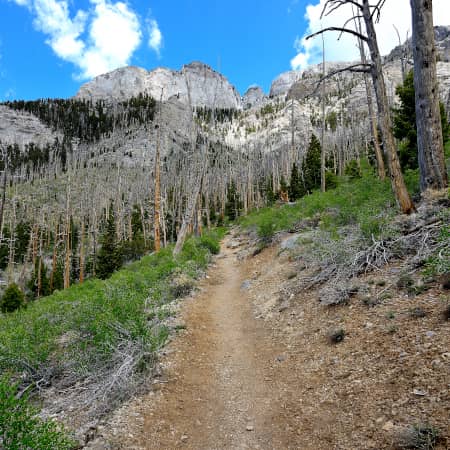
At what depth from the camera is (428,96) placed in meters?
6.52

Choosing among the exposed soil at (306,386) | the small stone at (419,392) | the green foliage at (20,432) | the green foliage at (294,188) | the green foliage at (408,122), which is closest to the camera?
the green foliage at (20,432)

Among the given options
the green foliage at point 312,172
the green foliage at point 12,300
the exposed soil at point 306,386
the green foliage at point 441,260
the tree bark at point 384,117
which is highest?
the green foliage at point 312,172

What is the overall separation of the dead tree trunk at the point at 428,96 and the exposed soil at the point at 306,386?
112 inches

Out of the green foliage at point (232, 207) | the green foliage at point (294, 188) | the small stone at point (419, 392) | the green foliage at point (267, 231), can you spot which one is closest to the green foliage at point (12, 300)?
the green foliage at point (267, 231)

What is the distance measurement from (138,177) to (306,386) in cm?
7305

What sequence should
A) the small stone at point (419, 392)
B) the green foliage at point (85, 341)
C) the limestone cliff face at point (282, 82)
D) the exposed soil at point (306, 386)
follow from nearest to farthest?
the small stone at point (419, 392) → the exposed soil at point (306, 386) → the green foliage at point (85, 341) → the limestone cliff face at point (282, 82)

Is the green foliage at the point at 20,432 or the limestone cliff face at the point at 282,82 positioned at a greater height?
the limestone cliff face at the point at 282,82

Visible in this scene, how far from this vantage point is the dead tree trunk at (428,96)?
21.2 feet

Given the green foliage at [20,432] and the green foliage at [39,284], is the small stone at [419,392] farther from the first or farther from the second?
the green foliage at [39,284]

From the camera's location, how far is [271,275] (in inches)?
373

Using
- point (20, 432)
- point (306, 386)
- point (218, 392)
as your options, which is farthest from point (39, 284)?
point (306, 386)

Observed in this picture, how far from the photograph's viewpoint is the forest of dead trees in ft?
59.3

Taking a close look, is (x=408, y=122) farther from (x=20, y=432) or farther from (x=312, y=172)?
(x=312, y=172)

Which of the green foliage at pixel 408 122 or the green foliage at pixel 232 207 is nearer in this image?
the green foliage at pixel 408 122
